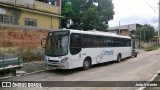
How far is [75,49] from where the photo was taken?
14500 mm

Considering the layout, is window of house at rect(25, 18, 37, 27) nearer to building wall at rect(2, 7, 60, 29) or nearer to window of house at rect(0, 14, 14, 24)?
building wall at rect(2, 7, 60, 29)

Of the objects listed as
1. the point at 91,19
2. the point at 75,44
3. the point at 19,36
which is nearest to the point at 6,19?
the point at 19,36

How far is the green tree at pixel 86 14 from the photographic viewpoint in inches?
1447

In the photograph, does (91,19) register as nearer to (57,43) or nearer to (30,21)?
(30,21)

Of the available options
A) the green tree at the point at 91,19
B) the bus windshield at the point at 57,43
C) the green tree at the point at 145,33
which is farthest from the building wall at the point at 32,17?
the green tree at the point at 145,33

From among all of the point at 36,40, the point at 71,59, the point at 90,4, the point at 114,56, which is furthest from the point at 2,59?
the point at 90,4

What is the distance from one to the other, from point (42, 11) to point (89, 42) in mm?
10692

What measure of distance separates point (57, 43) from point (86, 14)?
75.6ft

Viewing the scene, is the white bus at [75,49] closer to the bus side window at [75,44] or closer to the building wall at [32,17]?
the bus side window at [75,44]

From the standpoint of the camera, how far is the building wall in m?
21.9

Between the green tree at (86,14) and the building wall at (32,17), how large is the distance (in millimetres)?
9607

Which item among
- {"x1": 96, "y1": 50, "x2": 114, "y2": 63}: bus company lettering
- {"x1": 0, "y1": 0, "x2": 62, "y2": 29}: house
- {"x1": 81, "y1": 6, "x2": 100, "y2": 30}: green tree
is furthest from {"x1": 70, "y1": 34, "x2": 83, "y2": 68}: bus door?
{"x1": 81, "y1": 6, "x2": 100, "y2": 30}: green tree

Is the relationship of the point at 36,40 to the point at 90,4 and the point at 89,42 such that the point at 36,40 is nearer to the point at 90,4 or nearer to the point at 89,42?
the point at 89,42

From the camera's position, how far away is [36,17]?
24.7 metres
